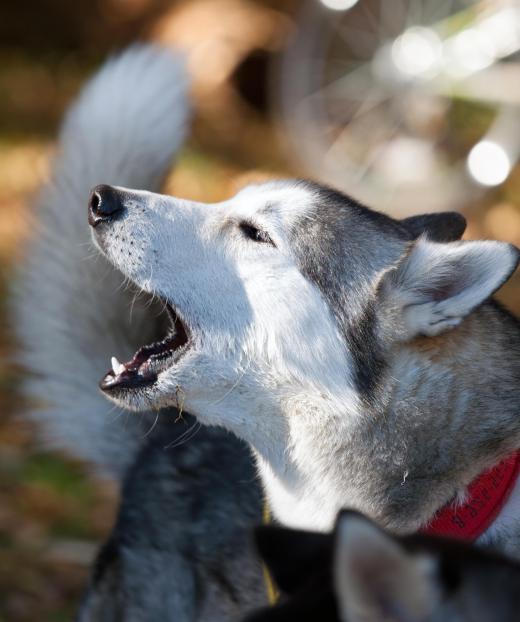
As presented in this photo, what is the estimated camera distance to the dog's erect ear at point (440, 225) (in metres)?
3.14

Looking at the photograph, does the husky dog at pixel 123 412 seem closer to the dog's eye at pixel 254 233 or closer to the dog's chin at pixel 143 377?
the dog's chin at pixel 143 377

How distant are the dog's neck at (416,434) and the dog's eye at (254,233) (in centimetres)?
50

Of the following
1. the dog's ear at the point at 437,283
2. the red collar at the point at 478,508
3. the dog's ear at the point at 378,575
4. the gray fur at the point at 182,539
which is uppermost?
the dog's ear at the point at 437,283

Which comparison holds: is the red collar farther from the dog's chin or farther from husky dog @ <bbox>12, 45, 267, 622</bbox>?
the dog's chin

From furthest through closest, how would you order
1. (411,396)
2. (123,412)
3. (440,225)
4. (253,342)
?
(123,412)
(440,225)
(253,342)
(411,396)

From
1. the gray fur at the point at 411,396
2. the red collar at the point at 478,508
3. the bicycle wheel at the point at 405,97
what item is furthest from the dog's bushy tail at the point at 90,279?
the bicycle wheel at the point at 405,97

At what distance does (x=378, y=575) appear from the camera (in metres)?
1.63

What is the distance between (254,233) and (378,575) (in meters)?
1.44

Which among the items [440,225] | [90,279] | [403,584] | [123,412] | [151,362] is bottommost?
[123,412]

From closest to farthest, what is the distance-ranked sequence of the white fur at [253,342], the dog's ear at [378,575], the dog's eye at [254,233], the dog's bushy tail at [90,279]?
the dog's ear at [378,575] → the white fur at [253,342] → the dog's eye at [254,233] → the dog's bushy tail at [90,279]

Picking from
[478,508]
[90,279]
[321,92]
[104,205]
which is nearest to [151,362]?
[104,205]

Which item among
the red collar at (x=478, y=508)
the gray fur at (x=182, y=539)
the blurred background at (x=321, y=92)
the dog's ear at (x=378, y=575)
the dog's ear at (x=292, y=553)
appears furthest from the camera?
the blurred background at (x=321, y=92)

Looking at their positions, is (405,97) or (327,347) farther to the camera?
(405,97)

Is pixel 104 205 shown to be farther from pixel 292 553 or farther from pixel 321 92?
pixel 321 92
